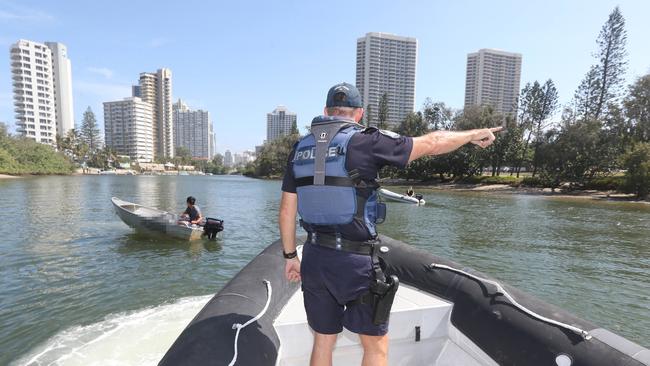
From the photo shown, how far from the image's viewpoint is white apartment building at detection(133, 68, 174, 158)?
184 meters


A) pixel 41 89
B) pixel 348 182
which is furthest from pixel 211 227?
pixel 41 89

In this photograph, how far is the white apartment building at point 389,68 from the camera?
10638 cm

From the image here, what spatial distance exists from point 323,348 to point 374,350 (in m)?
0.31

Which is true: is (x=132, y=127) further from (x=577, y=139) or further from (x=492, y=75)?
(x=577, y=139)

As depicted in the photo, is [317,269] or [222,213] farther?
[222,213]

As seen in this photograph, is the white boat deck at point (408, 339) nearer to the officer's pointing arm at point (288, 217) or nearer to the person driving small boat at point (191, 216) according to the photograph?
the officer's pointing arm at point (288, 217)

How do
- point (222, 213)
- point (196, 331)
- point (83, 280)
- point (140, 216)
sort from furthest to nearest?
1. point (222, 213)
2. point (140, 216)
3. point (83, 280)
4. point (196, 331)

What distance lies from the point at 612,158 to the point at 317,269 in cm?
4956

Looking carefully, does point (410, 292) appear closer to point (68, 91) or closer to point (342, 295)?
point (342, 295)

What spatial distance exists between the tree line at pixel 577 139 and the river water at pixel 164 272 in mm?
15697

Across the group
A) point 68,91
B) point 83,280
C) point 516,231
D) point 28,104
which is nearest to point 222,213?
point 83,280

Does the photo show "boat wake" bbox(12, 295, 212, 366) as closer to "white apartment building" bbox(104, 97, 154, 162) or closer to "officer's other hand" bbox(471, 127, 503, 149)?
"officer's other hand" bbox(471, 127, 503, 149)

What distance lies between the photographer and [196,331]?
243 centimetres

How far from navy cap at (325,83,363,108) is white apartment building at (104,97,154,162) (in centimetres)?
18000
